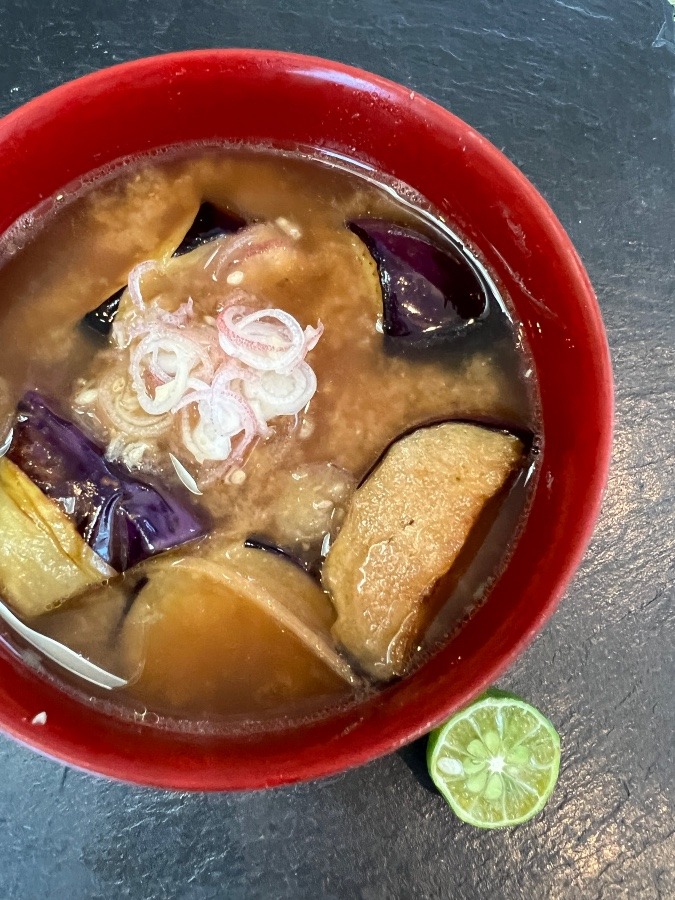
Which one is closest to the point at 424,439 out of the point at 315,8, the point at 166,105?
the point at 166,105

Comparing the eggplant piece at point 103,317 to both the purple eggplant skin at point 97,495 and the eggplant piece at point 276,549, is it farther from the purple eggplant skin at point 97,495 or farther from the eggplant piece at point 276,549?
the eggplant piece at point 276,549

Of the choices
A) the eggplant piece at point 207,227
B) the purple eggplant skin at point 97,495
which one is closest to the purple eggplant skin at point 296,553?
the purple eggplant skin at point 97,495

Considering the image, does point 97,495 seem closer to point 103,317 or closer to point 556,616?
point 103,317

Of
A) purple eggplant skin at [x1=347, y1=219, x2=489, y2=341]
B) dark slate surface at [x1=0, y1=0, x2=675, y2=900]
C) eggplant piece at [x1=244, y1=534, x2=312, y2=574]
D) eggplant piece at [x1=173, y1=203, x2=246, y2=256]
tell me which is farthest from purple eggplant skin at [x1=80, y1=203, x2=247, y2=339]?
dark slate surface at [x1=0, y1=0, x2=675, y2=900]

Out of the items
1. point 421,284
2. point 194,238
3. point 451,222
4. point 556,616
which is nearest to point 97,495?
point 194,238

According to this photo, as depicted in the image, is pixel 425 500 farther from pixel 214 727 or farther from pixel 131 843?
pixel 131 843

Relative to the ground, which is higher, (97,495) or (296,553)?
(97,495)
